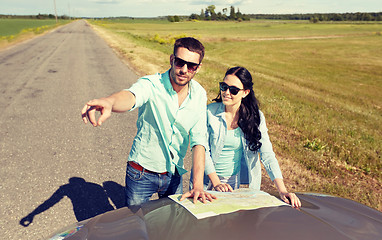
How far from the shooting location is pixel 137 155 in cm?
204

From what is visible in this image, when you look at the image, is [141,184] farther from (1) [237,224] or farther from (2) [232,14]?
(2) [232,14]

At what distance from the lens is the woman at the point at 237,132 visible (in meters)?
2.45

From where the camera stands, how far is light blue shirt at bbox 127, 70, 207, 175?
1.89 m

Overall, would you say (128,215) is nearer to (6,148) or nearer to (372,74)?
(6,148)

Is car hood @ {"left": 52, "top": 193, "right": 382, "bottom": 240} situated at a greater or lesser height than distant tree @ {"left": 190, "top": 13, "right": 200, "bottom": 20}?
lesser

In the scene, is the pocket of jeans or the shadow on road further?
the shadow on road

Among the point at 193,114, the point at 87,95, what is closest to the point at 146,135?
the point at 193,114

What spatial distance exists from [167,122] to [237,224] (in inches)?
33.7

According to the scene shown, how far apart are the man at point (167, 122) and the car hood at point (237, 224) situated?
273 mm

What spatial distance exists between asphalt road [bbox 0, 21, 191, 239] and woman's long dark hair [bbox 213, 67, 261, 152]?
2.04 m

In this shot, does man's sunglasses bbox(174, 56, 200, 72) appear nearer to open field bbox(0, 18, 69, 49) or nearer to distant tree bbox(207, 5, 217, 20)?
open field bbox(0, 18, 69, 49)

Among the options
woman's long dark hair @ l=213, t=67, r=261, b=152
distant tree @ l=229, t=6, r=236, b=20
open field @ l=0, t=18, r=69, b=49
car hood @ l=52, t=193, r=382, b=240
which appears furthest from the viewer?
distant tree @ l=229, t=6, r=236, b=20

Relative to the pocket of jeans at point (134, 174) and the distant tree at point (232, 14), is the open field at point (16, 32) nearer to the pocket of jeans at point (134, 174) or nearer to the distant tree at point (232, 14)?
the pocket of jeans at point (134, 174)

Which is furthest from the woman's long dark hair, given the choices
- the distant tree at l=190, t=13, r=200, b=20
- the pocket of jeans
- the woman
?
the distant tree at l=190, t=13, r=200, b=20
